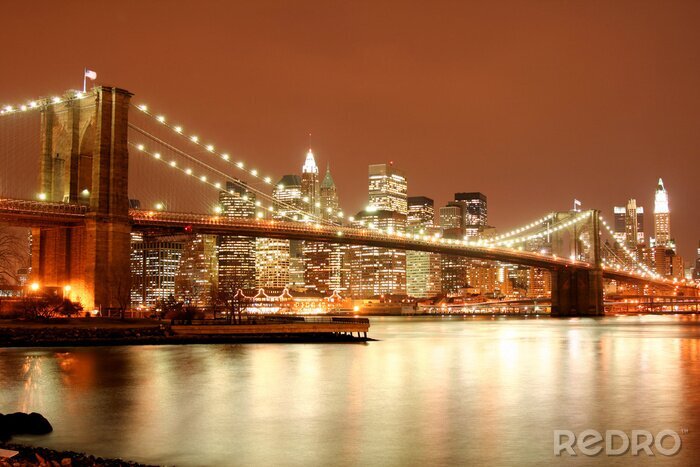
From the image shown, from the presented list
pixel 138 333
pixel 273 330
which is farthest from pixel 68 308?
pixel 273 330

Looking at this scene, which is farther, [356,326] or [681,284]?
Result: [681,284]

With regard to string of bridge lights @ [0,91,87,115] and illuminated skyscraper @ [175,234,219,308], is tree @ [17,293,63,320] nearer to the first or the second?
string of bridge lights @ [0,91,87,115]

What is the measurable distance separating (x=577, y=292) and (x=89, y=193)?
6469 centimetres

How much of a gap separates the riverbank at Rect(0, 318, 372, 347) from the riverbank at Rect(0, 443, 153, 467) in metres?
23.9

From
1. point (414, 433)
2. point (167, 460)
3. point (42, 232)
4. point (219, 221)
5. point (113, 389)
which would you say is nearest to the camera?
point (167, 460)

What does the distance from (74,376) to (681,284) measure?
383 ft

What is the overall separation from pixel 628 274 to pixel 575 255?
32.1 ft

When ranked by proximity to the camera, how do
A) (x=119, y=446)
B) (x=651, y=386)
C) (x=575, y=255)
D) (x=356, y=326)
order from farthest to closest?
(x=575, y=255) → (x=356, y=326) → (x=651, y=386) → (x=119, y=446)

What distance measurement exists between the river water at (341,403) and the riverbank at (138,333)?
7.70 feet

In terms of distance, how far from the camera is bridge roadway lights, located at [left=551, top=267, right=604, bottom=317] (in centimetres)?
9262

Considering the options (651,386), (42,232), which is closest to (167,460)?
(651,386)

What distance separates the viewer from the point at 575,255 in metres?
98.4

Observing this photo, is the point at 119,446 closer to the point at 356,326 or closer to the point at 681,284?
the point at 356,326

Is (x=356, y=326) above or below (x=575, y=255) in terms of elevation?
below
